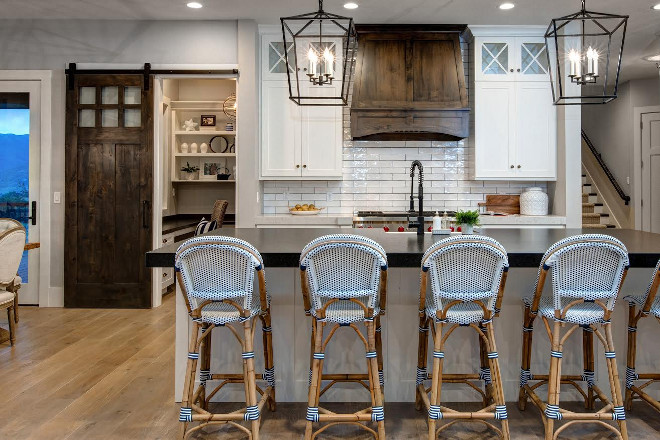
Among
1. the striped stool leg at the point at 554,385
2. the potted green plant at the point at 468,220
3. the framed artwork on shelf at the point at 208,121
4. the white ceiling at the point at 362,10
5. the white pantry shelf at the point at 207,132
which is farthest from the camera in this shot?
the framed artwork on shelf at the point at 208,121

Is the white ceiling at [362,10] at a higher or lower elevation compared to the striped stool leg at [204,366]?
higher

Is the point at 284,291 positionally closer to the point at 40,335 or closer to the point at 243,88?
the point at 40,335

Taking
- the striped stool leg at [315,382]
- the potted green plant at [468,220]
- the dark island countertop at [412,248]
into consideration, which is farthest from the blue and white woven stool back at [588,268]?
the striped stool leg at [315,382]

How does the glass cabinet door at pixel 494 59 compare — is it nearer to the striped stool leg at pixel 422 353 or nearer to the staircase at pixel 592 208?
the staircase at pixel 592 208

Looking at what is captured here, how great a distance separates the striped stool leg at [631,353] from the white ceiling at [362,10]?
3137mm

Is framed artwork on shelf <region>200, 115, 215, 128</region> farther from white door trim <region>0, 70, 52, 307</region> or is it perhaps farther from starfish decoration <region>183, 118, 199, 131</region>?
white door trim <region>0, 70, 52, 307</region>

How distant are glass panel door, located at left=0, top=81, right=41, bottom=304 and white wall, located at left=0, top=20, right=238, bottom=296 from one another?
0.18 meters

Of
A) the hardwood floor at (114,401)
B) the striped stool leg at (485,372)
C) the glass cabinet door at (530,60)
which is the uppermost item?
the glass cabinet door at (530,60)

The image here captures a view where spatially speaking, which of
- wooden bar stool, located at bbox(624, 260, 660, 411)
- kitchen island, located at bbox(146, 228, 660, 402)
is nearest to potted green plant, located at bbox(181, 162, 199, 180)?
kitchen island, located at bbox(146, 228, 660, 402)

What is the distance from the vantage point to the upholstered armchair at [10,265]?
155 inches

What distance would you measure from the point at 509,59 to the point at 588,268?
11.7ft

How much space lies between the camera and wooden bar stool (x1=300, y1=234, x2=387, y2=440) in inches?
90.9

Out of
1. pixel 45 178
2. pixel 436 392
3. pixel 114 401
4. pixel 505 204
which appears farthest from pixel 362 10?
pixel 114 401

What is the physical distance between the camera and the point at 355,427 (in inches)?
104
